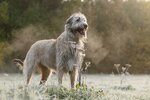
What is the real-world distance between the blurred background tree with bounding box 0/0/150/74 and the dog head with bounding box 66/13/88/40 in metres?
20.6

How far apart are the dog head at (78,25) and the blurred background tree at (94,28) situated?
20.6 metres

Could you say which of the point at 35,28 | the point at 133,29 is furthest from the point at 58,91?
the point at 133,29

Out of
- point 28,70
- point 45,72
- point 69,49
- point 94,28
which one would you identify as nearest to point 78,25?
point 69,49

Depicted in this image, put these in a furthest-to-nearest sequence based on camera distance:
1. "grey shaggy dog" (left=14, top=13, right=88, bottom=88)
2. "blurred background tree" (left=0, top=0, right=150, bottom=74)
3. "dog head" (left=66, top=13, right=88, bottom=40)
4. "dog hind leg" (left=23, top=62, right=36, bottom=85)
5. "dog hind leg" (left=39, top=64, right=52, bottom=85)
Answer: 1. "blurred background tree" (left=0, top=0, right=150, bottom=74)
2. "dog hind leg" (left=39, top=64, right=52, bottom=85)
3. "dog hind leg" (left=23, top=62, right=36, bottom=85)
4. "grey shaggy dog" (left=14, top=13, right=88, bottom=88)
5. "dog head" (left=66, top=13, right=88, bottom=40)

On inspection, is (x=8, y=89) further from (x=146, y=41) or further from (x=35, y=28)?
(x=146, y=41)

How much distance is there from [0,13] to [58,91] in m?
25.0

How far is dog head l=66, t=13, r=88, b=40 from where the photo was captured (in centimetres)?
1111

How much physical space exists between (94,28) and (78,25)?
2344 centimetres

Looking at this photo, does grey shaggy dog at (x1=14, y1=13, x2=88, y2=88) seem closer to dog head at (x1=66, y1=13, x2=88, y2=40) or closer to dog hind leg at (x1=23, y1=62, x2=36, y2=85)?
dog head at (x1=66, y1=13, x2=88, y2=40)

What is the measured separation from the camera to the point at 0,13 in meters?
32.9

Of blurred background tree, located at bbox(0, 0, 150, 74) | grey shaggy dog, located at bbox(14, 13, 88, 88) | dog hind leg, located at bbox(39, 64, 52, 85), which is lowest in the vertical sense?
dog hind leg, located at bbox(39, 64, 52, 85)

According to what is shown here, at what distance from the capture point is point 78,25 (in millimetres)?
11188

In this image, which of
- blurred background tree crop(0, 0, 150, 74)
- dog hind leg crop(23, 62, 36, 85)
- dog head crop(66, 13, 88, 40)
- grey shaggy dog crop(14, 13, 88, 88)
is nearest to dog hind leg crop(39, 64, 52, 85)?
dog hind leg crop(23, 62, 36, 85)

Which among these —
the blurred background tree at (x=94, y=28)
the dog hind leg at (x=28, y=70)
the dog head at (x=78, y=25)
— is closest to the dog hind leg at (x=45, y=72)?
the dog hind leg at (x=28, y=70)
